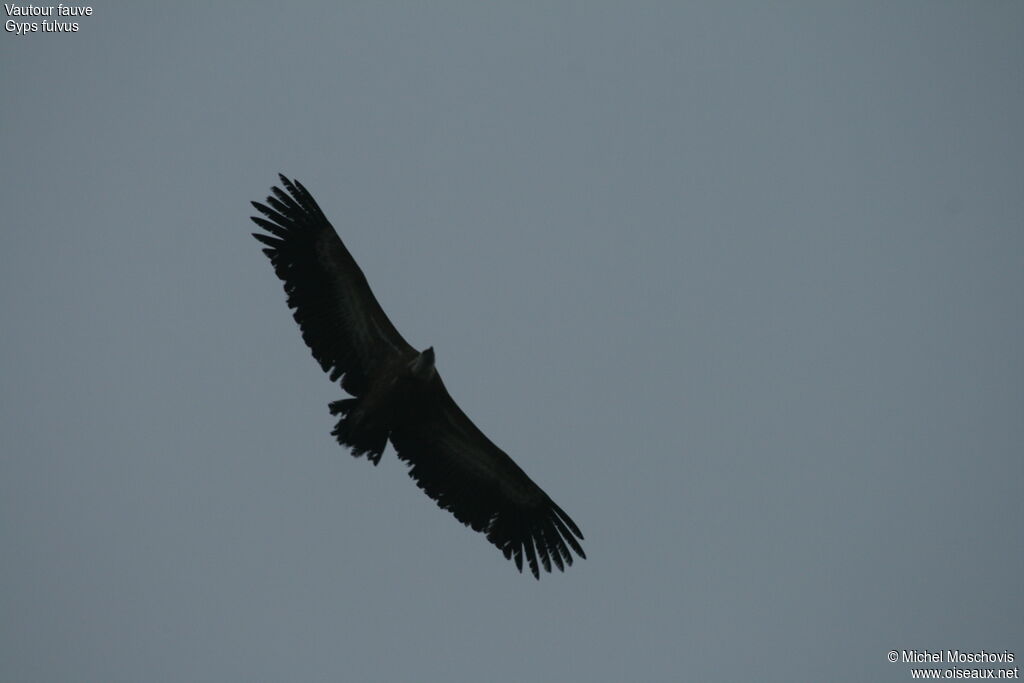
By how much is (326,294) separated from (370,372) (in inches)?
58.2

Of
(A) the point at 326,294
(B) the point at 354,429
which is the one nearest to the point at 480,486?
(B) the point at 354,429

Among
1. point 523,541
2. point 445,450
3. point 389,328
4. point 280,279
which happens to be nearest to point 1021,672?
point 523,541

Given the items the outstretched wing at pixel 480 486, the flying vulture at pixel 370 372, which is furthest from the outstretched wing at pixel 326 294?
the outstretched wing at pixel 480 486

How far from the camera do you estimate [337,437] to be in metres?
15.9

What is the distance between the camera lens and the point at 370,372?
1630 centimetres

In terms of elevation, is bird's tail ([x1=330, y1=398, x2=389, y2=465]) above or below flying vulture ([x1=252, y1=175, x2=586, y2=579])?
below

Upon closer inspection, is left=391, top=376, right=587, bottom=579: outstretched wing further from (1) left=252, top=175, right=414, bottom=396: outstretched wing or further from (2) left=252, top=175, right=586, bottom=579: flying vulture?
(1) left=252, top=175, right=414, bottom=396: outstretched wing

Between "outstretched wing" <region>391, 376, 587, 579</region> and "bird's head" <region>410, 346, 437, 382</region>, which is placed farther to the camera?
"outstretched wing" <region>391, 376, 587, 579</region>

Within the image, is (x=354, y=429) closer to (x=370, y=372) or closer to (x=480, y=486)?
(x=370, y=372)

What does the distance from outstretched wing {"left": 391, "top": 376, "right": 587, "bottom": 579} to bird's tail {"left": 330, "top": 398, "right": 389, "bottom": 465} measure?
60cm

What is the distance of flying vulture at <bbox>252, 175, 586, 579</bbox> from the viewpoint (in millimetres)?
16016

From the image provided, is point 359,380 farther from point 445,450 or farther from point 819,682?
point 819,682

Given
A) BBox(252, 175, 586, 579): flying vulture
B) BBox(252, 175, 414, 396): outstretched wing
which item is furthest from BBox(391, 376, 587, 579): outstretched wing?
BBox(252, 175, 414, 396): outstretched wing

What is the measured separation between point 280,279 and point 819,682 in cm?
6560
